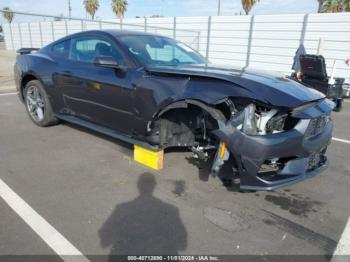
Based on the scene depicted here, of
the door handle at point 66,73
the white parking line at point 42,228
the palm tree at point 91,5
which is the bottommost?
the white parking line at point 42,228

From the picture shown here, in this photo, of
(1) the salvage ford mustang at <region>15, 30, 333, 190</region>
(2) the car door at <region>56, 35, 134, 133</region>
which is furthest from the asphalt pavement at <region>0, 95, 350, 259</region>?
(2) the car door at <region>56, 35, 134, 133</region>

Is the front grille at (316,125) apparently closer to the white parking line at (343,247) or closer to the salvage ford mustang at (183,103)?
the salvage ford mustang at (183,103)

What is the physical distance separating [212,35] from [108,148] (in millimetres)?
12292

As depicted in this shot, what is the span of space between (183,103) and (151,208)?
1103 mm

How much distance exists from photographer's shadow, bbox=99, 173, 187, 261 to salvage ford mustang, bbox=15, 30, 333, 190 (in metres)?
0.66

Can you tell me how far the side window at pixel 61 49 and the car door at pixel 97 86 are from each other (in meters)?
0.12

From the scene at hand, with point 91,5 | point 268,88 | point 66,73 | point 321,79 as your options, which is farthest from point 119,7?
point 268,88

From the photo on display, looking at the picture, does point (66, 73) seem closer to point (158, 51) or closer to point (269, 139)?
point (158, 51)

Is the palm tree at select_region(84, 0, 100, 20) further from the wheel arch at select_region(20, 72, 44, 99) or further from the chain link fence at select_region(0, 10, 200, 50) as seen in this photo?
the wheel arch at select_region(20, 72, 44, 99)

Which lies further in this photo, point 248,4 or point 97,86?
point 248,4

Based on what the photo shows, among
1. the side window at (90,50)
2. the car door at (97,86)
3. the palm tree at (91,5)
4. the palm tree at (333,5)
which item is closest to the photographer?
the car door at (97,86)

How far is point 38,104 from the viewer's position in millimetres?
5148

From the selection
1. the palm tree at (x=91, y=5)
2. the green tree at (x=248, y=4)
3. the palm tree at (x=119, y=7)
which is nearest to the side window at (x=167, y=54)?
the green tree at (x=248, y=4)

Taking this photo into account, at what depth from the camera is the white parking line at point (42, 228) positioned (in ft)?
7.26
